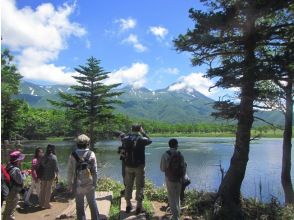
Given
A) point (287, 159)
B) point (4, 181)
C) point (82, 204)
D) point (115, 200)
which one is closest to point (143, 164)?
point (82, 204)

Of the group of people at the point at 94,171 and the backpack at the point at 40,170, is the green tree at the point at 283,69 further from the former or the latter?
the backpack at the point at 40,170

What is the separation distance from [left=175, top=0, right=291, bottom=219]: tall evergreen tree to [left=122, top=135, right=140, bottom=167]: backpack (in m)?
2.45

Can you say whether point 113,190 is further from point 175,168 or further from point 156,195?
point 175,168

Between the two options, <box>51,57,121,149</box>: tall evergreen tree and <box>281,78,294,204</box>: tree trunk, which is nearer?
<box>281,78,294,204</box>: tree trunk

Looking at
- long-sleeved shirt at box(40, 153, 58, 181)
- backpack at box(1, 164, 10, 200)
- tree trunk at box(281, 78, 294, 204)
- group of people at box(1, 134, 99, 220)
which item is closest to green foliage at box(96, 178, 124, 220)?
long-sleeved shirt at box(40, 153, 58, 181)

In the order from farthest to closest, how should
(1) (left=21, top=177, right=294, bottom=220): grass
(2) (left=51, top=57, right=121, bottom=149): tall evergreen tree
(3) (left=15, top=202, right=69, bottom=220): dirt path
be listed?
(2) (left=51, top=57, right=121, bottom=149): tall evergreen tree → (3) (left=15, top=202, right=69, bottom=220): dirt path → (1) (left=21, top=177, right=294, bottom=220): grass

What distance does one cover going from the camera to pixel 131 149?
28.1 feet

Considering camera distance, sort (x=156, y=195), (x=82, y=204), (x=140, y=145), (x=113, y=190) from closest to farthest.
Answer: (x=82, y=204) < (x=140, y=145) < (x=156, y=195) < (x=113, y=190)

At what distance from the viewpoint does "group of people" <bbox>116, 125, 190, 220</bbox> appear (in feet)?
26.9

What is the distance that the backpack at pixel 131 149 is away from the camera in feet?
27.9

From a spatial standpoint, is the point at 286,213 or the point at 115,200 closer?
the point at 286,213

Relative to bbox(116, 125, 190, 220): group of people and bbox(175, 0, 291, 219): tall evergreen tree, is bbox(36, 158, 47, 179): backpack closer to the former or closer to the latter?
bbox(116, 125, 190, 220): group of people

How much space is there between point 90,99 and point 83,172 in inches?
489

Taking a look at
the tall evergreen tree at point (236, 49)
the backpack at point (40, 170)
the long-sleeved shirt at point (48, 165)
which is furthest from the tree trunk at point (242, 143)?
the backpack at point (40, 170)
